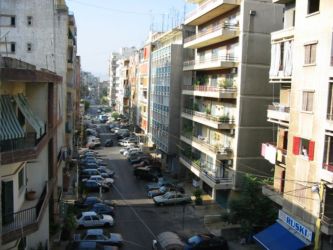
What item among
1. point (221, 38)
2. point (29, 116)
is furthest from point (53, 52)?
point (29, 116)

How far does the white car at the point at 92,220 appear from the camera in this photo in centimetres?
3060

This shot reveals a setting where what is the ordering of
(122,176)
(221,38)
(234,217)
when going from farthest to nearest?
(122,176) → (221,38) → (234,217)

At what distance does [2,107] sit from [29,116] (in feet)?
10.5

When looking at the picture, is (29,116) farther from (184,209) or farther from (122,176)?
(122,176)

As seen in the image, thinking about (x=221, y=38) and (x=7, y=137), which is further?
(x=221, y=38)

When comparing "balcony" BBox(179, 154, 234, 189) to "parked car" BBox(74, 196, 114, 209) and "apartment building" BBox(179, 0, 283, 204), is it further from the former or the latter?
"parked car" BBox(74, 196, 114, 209)

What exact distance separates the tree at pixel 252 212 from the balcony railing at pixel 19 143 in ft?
50.2

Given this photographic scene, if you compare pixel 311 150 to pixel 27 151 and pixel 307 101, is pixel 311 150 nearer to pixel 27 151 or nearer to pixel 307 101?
pixel 307 101

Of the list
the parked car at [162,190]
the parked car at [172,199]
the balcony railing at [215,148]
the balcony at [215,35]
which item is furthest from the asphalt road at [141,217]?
the balcony at [215,35]

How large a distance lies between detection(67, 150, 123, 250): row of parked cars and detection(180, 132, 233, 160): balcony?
9618mm

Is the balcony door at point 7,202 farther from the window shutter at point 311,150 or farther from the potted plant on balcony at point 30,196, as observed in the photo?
the window shutter at point 311,150

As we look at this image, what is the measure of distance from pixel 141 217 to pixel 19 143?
67.1 ft

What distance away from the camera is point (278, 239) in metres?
23.0

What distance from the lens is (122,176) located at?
162 ft
